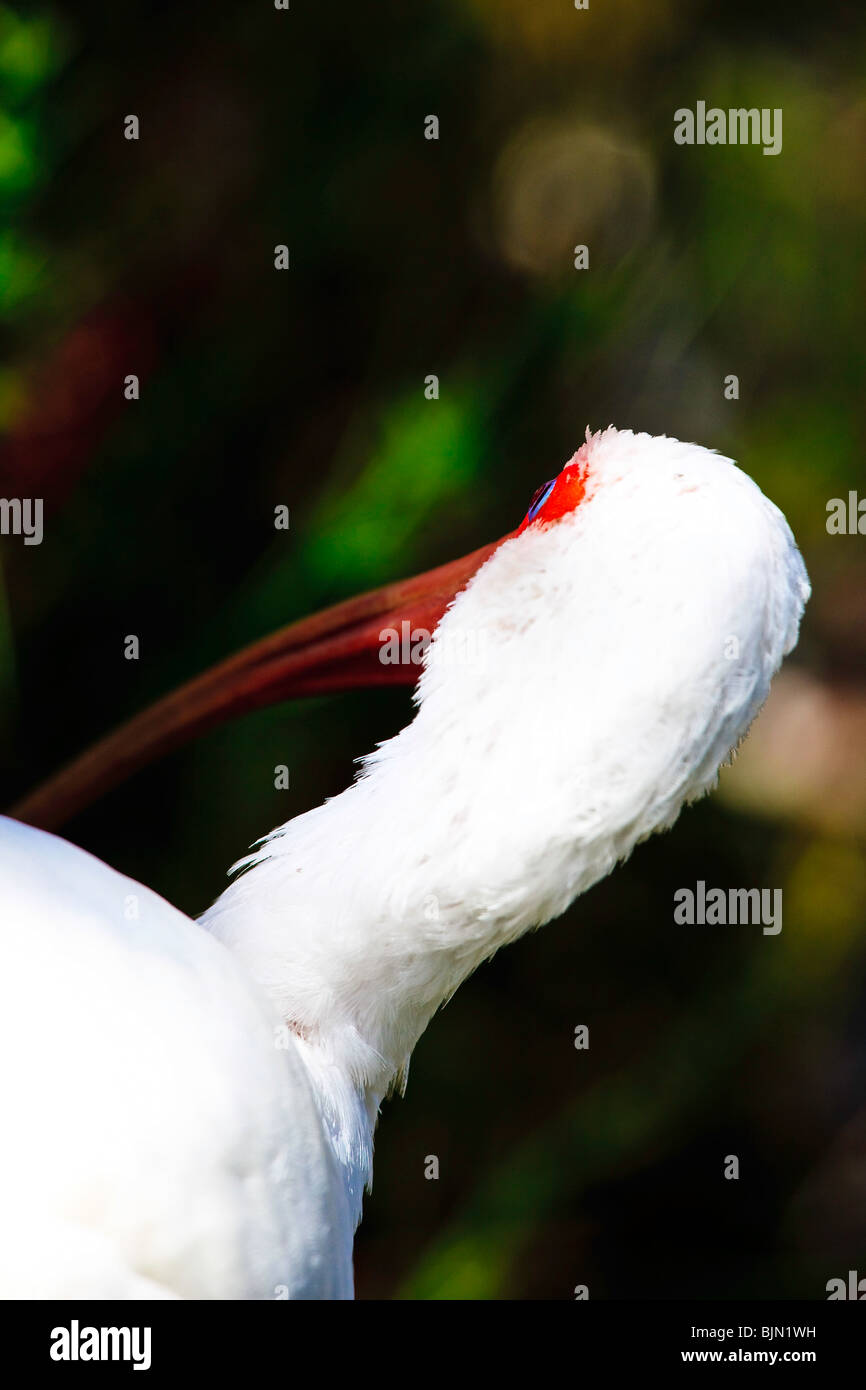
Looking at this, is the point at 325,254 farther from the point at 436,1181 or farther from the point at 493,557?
the point at 436,1181

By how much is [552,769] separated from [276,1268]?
17.6 inches

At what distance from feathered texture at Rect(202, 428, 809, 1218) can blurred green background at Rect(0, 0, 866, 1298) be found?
0.90 metres

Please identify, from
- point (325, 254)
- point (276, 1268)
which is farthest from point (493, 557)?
point (325, 254)

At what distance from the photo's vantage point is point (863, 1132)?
2.41m

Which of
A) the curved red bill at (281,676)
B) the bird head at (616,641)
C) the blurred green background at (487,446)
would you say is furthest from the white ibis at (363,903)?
the blurred green background at (487,446)

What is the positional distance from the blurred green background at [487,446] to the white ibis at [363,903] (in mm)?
915

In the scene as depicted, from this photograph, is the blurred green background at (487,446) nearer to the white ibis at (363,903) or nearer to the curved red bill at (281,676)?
the curved red bill at (281,676)

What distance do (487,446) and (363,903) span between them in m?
1.11

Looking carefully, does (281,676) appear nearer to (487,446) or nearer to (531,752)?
(531,752)

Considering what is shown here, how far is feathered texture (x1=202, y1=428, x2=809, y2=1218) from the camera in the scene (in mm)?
1015

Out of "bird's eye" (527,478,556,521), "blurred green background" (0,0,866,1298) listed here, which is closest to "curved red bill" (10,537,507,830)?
"bird's eye" (527,478,556,521)

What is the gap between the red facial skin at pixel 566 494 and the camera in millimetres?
1130
